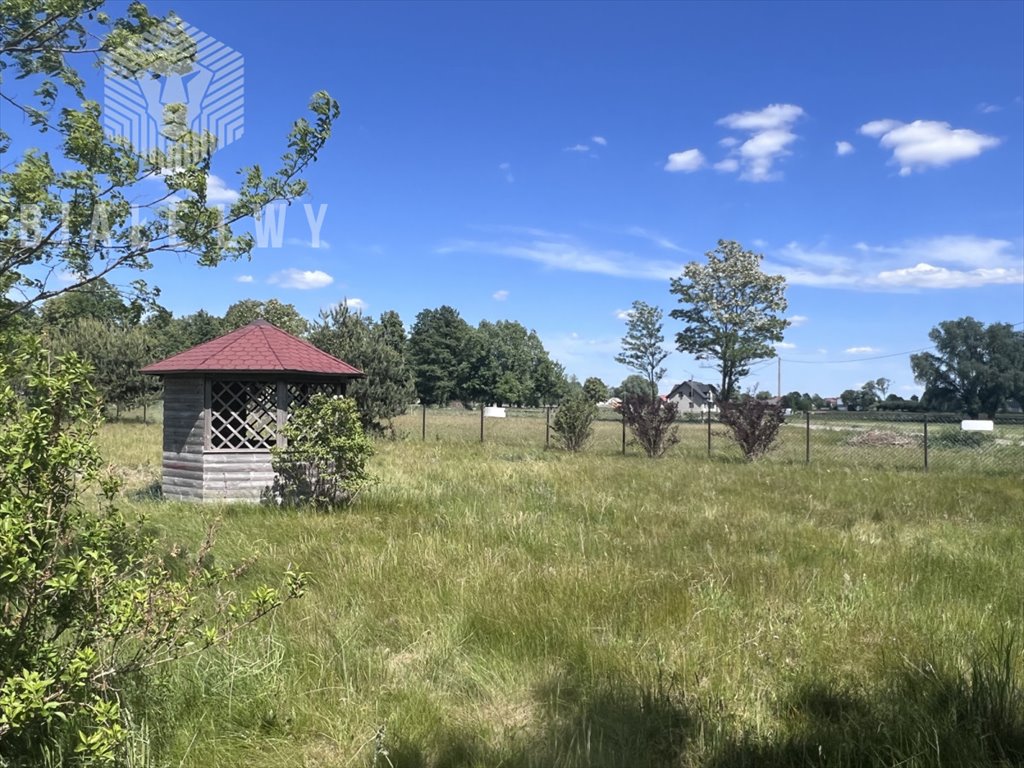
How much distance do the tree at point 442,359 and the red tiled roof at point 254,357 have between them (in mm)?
61666

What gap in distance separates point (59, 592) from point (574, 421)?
51.8ft

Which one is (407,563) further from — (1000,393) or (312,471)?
(1000,393)

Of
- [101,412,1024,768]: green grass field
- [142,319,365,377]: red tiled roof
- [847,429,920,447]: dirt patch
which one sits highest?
[142,319,365,377]: red tiled roof

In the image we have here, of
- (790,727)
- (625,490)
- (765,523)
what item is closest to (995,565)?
(765,523)

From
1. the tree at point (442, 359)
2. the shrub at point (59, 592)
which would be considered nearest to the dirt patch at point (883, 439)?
the shrub at point (59, 592)

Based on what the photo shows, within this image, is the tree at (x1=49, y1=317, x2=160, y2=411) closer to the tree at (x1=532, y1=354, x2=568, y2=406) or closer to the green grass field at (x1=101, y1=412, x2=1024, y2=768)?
the green grass field at (x1=101, y1=412, x2=1024, y2=768)

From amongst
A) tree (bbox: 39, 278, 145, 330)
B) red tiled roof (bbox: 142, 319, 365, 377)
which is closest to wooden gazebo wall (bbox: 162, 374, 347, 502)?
red tiled roof (bbox: 142, 319, 365, 377)

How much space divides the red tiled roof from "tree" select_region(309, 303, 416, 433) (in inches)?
344

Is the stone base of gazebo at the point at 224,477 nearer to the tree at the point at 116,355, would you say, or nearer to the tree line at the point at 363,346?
the tree line at the point at 363,346

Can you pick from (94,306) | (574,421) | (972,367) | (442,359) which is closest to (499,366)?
(442,359)

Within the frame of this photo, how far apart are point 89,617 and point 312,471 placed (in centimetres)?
601

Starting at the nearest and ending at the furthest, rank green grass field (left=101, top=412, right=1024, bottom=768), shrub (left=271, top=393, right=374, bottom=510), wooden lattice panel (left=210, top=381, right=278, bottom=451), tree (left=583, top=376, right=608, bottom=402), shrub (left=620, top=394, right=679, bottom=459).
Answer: green grass field (left=101, top=412, right=1024, bottom=768), shrub (left=271, top=393, right=374, bottom=510), wooden lattice panel (left=210, top=381, right=278, bottom=451), shrub (left=620, top=394, right=679, bottom=459), tree (left=583, top=376, right=608, bottom=402)

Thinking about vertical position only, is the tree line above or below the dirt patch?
above

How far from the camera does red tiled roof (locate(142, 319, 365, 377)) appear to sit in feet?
28.4
